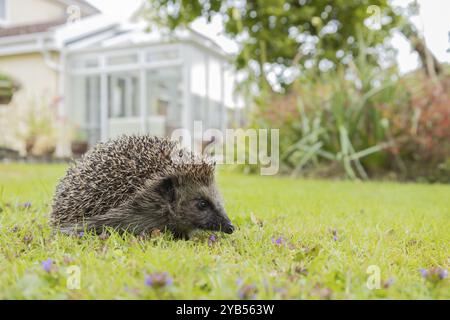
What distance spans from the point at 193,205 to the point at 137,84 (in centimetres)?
1767

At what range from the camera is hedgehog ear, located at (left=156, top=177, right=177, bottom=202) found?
3.82 metres

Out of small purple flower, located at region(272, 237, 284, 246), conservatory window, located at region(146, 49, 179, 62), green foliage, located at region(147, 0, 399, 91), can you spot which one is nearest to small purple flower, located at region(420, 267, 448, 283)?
small purple flower, located at region(272, 237, 284, 246)

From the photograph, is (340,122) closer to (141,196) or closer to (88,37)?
(141,196)

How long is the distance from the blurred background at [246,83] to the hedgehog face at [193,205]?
3.03 meters

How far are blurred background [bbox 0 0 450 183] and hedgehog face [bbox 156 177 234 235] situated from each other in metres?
3.03

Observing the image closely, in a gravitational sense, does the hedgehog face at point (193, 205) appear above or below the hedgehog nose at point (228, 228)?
above

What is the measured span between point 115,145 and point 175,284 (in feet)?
6.83

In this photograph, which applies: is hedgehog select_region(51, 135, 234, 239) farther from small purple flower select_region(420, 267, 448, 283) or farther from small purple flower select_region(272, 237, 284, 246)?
small purple flower select_region(420, 267, 448, 283)

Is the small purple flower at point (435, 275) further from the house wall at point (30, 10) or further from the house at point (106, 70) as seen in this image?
the house wall at point (30, 10)

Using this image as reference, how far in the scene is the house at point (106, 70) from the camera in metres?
19.0

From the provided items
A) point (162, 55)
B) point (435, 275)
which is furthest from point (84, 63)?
point (435, 275)

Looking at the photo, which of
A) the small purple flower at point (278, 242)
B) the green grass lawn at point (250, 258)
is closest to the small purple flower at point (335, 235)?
the green grass lawn at point (250, 258)

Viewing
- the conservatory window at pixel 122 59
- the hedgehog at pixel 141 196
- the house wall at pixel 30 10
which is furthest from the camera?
the conservatory window at pixel 122 59

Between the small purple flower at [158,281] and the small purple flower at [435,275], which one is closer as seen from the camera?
the small purple flower at [158,281]
